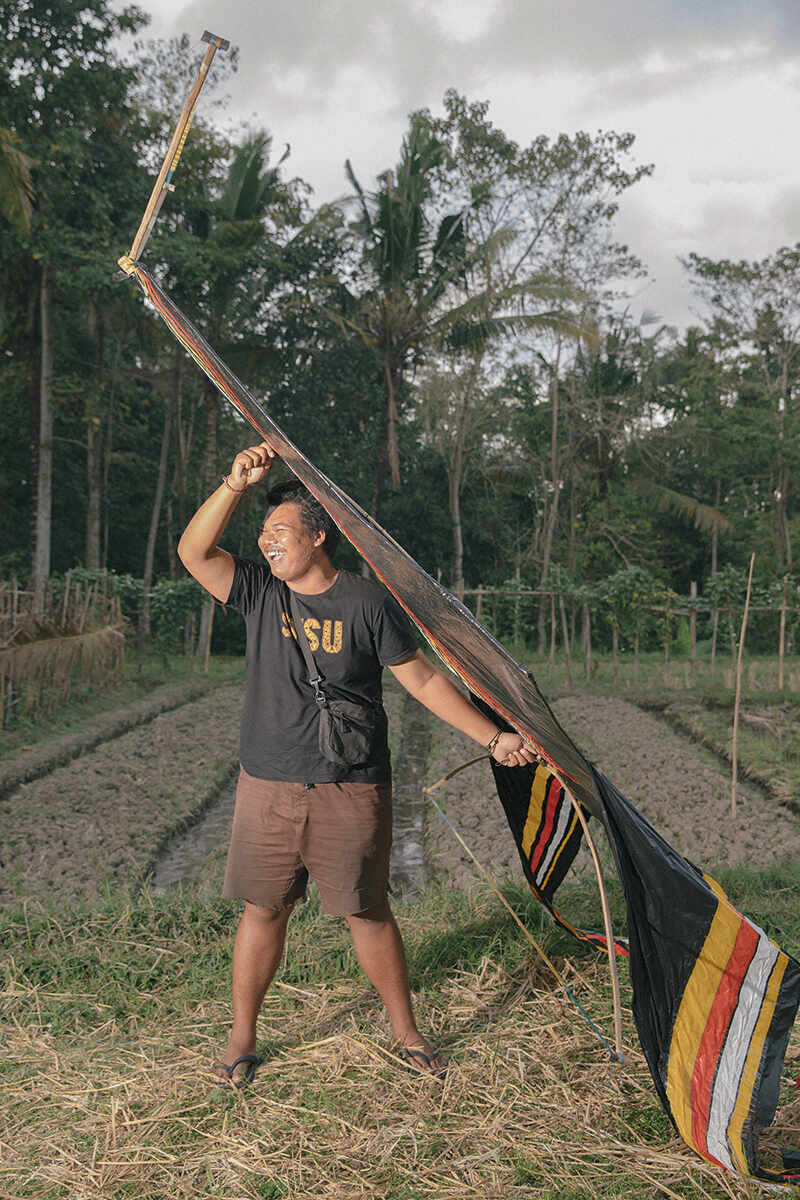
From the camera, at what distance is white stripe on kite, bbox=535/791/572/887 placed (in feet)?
9.10

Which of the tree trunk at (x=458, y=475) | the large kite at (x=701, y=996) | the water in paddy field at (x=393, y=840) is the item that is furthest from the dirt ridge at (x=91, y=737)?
the tree trunk at (x=458, y=475)

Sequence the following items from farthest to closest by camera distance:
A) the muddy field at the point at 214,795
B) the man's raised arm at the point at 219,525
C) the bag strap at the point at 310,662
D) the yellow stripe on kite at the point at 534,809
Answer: the muddy field at the point at 214,795 → the yellow stripe on kite at the point at 534,809 → the bag strap at the point at 310,662 → the man's raised arm at the point at 219,525

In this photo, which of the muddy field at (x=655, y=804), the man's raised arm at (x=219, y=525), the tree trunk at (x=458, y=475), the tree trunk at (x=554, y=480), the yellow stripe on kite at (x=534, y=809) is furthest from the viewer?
the tree trunk at (x=458, y=475)

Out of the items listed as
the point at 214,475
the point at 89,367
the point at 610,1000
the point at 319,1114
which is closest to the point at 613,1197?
the point at 319,1114

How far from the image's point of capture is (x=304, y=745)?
2.50 m

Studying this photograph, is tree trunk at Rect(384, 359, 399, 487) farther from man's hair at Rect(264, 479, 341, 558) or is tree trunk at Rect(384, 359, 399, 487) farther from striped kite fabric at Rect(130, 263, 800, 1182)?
striped kite fabric at Rect(130, 263, 800, 1182)

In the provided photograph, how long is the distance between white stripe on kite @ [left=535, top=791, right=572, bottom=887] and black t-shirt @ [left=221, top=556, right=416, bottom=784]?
558 millimetres

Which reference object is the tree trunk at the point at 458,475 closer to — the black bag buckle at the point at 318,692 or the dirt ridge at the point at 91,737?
the dirt ridge at the point at 91,737

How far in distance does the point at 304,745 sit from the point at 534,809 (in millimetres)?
714

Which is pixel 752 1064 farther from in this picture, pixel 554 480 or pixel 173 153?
pixel 554 480

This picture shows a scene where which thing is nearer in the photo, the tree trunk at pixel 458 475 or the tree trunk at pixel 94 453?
the tree trunk at pixel 94 453

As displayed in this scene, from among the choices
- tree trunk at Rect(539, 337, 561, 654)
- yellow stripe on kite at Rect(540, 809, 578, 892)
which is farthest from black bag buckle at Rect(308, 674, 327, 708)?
tree trunk at Rect(539, 337, 561, 654)

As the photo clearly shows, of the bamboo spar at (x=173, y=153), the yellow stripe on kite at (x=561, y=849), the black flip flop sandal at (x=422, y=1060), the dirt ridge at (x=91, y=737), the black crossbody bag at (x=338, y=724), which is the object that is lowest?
the dirt ridge at (x=91, y=737)

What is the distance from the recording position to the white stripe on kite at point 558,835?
2.77 meters
